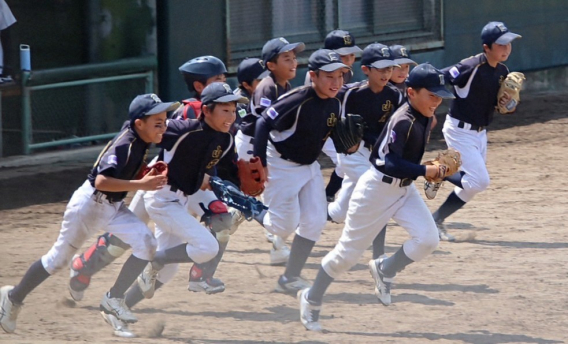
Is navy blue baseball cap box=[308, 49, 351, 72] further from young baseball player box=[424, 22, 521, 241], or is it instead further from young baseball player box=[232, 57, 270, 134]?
young baseball player box=[424, 22, 521, 241]

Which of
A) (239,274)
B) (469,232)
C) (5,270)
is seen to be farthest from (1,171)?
(469,232)

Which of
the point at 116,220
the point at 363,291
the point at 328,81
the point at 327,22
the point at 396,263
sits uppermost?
the point at 327,22

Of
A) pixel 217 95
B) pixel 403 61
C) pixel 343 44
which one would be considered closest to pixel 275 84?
pixel 403 61

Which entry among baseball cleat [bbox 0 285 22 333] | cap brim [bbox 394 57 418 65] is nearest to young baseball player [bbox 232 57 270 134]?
cap brim [bbox 394 57 418 65]

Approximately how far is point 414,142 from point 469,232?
8.82 ft

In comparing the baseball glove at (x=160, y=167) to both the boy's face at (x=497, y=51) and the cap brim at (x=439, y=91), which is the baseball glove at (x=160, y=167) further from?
the boy's face at (x=497, y=51)

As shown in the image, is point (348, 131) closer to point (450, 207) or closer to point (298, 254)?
point (298, 254)

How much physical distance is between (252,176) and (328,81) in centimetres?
78

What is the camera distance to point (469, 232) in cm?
848

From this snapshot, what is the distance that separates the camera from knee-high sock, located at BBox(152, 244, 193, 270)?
6078 mm

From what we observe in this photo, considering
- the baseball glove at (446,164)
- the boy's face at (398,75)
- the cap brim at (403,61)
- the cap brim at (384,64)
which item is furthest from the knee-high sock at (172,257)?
the boy's face at (398,75)

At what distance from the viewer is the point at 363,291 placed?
22.7ft

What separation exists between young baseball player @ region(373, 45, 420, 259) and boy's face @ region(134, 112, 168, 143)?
7.12 ft

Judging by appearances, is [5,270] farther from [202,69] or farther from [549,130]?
[549,130]
